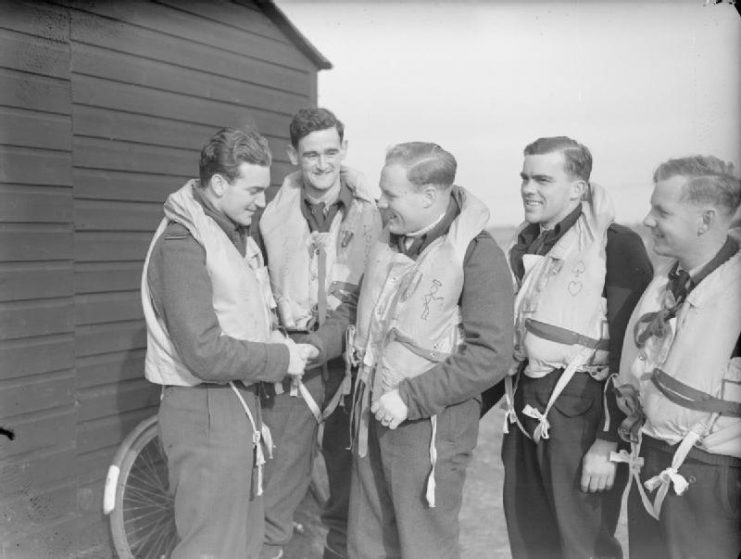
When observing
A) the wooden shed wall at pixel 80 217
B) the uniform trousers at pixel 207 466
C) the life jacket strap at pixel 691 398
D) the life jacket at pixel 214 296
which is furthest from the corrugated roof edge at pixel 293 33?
the life jacket strap at pixel 691 398

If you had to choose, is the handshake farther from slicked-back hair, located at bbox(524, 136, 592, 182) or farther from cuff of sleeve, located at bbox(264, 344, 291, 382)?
slicked-back hair, located at bbox(524, 136, 592, 182)

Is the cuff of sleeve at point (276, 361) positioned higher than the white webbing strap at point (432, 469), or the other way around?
the cuff of sleeve at point (276, 361)

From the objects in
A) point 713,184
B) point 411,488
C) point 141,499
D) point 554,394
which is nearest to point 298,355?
point 411,488

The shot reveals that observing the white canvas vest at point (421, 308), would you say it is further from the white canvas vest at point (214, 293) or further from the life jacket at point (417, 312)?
the white canvas vest at point (214, 293)

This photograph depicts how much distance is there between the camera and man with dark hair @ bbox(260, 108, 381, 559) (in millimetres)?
3588

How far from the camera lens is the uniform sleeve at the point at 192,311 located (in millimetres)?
2857

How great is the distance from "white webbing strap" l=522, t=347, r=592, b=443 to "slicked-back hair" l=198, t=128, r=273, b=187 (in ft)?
5.16

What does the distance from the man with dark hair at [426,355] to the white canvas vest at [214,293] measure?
0.55 metres

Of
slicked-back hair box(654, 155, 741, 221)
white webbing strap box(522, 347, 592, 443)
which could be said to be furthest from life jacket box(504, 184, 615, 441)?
slicked-back hair box(654, 155, 741, 221)

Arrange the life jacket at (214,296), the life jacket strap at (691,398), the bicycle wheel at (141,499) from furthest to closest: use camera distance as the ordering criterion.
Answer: the bicycle wheel at (141,499)
the life jacket at (214,296)
the life jacket strap at (691,398)

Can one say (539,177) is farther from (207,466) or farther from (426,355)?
(207,466)

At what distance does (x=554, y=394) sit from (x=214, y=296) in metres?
1.50

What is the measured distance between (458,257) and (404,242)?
317mm

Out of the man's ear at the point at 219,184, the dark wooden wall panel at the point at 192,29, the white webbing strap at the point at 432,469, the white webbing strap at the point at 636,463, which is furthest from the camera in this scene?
the dark wooden wall panel at the point at 192,29
